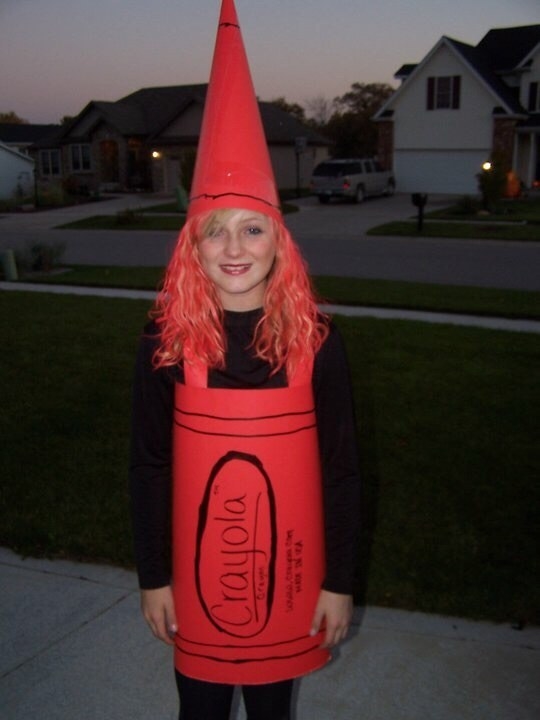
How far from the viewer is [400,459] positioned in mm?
4801

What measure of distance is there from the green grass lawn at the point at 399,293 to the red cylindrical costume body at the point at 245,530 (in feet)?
22.9

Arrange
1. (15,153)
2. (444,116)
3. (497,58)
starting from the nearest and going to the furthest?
(444,116), (497,58), (15,153)

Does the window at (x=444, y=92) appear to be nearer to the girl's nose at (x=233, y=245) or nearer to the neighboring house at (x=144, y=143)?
the neighboring house at (x=144, y=143)

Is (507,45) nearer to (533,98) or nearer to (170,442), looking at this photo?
(533,98)

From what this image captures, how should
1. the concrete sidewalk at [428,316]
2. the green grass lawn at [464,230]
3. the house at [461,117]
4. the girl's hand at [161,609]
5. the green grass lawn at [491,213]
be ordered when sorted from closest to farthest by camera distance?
the girl's hand at [161,609] < the concrete sidewalk at [428,316] < the green grass lawn at [464,230] < the green grass lawn at [491,213] < the house at [461,117]

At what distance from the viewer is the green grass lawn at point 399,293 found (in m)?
9.29

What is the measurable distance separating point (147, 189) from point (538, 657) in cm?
3977

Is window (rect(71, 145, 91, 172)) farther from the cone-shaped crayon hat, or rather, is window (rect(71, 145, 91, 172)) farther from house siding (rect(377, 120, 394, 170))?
the cone-shaped crayon hat

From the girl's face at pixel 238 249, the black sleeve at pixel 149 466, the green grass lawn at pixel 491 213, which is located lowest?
the green grass lawn at pixel 491 213

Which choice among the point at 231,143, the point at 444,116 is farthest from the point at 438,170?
the point at 231,143

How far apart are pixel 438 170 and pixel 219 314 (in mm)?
33893

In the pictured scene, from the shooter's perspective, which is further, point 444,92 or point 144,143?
point 144,143

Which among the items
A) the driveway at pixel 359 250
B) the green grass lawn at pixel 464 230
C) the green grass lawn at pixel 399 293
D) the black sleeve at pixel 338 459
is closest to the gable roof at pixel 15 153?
the driveway at pixel 359 250

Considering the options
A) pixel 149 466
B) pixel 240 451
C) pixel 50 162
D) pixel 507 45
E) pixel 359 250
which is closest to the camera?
pixel 240 451
